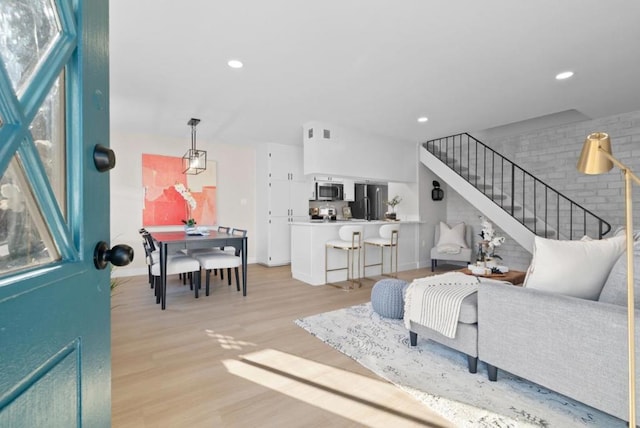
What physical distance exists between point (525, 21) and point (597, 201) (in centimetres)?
404

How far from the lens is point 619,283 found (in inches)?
62.0

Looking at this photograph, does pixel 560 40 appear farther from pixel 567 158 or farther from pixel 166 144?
pixel 166 144

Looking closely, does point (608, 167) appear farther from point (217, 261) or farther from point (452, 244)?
point (452, 244)

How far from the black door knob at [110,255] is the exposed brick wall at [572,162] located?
6.22 m

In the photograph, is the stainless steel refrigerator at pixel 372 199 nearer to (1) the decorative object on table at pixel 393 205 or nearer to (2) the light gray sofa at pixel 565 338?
(1) the decorative object on table at pixel 393 205

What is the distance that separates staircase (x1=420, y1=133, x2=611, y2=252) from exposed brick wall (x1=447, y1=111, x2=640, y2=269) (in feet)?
0.56

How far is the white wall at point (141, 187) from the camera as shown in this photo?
5.18 metres

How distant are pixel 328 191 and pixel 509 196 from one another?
3.65 m

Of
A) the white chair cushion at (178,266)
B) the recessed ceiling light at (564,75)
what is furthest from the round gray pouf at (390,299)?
the recessed ceiling light at (564,75)

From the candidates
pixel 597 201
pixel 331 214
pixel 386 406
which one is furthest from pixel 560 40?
pixel 331 214

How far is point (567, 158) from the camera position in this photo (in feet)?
17.0

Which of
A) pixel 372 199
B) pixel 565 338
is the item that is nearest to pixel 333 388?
pixel 565 338

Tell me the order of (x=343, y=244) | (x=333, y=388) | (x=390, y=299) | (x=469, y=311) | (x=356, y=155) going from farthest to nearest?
(x=356, y=155) → (x=343, y=244) → (x=390, y=299) → (x=469, y=311) → (x=333, y=388)

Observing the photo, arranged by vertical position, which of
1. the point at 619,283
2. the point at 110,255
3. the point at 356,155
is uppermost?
the point at 356,155
